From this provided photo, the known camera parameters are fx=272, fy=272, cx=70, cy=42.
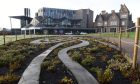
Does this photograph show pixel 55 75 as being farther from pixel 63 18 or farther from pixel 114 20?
pixel 63 18

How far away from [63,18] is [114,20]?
24830 mm

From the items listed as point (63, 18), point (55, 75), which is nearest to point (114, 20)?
→ point (63, 18)

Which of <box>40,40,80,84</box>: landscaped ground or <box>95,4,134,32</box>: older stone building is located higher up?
<box>95,4,134,32</box>: older stone building

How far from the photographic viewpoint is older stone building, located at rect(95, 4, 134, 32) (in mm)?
108812

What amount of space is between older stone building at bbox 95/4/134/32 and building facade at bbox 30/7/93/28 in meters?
13.3

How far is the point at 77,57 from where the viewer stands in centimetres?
1598

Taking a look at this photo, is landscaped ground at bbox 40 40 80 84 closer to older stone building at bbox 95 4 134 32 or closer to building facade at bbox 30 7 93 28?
older stone building at bbox 95 4 134 32

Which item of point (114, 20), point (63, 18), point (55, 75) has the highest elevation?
point (63, 18)

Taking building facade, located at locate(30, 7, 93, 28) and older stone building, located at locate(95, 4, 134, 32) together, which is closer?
older stone building, located at locate(95, 4, 134, 32)

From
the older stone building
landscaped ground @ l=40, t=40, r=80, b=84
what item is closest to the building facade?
the older stone building

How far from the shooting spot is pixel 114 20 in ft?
368

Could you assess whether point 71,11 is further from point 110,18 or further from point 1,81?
point 1,81

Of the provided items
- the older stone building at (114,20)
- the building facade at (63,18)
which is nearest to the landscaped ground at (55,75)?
the older stone building at (114,20)

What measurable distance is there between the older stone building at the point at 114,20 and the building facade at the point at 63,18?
43.7 ft
